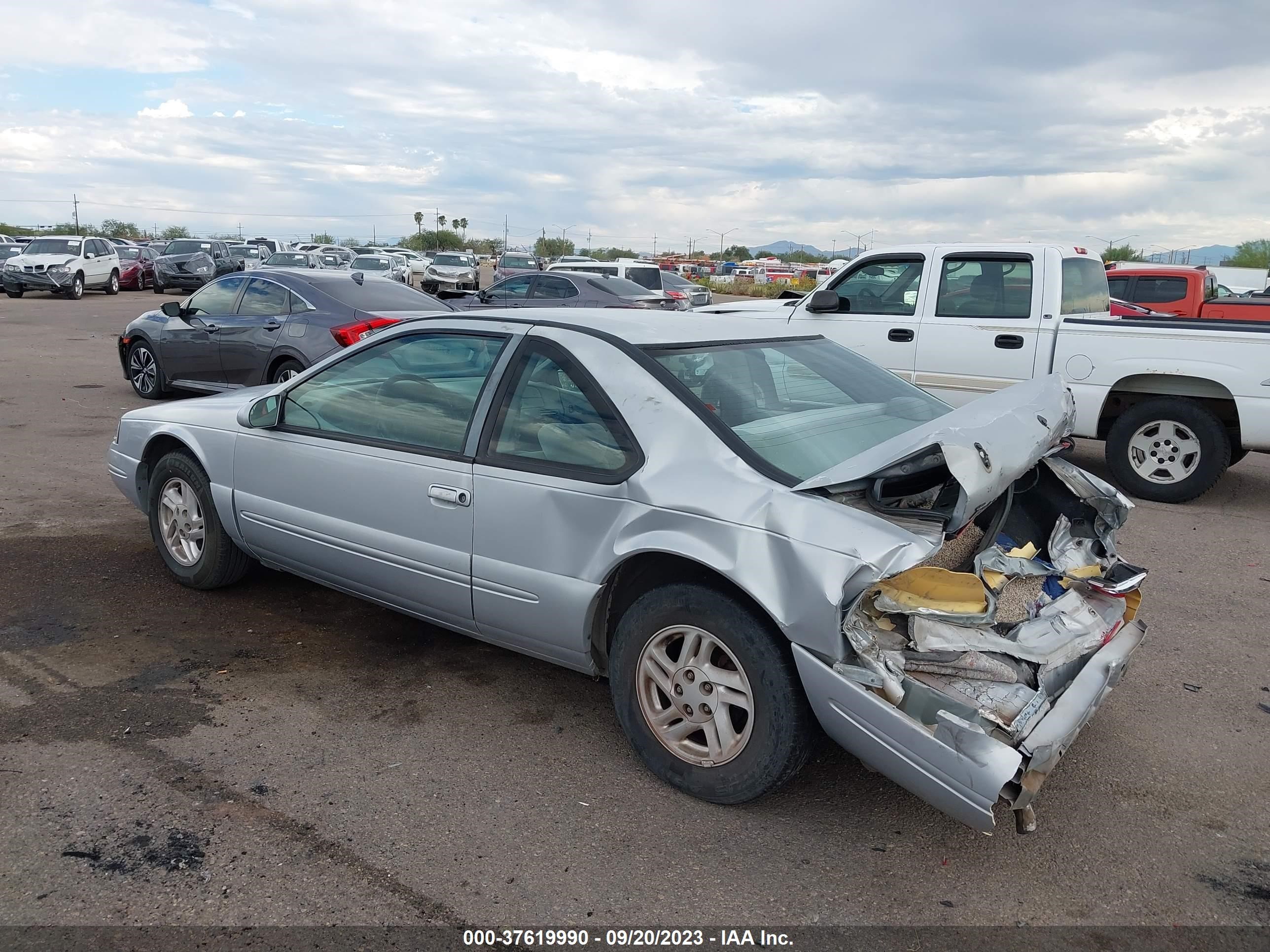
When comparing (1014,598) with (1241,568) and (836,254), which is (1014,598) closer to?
(1241,568)

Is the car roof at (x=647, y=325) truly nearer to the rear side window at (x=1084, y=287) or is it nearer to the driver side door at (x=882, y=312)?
the driver side door at (x=882, y=312)

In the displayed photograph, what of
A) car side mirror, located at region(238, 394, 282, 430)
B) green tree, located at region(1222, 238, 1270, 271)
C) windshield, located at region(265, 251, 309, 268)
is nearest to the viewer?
car side mirror, located at region(238, 394, 282, 430)

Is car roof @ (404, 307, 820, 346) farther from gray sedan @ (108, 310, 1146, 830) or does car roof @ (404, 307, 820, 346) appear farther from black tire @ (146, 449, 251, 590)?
black tire @ (146, 449, 251, 590)

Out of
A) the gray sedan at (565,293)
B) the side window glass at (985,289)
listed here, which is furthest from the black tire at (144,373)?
the side window glass at (985,289)

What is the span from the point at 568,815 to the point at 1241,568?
191 inches

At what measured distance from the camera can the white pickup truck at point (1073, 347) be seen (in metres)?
7.41

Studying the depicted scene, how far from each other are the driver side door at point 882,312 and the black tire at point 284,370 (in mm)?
4809

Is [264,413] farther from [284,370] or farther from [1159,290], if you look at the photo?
[1159,290]

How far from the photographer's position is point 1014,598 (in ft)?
11.6

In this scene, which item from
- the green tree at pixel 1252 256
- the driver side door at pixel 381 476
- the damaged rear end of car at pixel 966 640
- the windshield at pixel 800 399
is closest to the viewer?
the damaged rear end of car at pixel 966 640

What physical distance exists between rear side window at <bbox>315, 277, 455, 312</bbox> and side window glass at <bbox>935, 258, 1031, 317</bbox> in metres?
4.56

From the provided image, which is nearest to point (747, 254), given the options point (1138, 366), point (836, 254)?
point (836, 254)

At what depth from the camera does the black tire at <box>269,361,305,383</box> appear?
9758 mm

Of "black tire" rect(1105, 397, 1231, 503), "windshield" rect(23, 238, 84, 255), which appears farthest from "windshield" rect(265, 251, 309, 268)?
"black tire" rect(1105, 397, 1231, 503)
